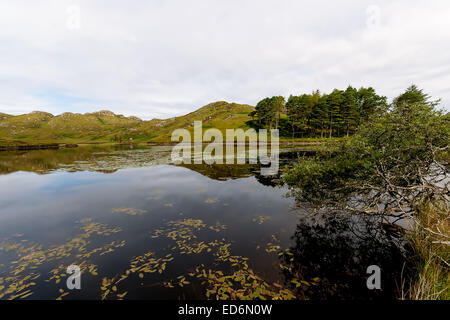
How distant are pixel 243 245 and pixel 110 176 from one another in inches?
1057

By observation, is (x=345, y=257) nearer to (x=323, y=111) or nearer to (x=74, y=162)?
(x=74, y=162)

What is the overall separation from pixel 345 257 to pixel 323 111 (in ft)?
316

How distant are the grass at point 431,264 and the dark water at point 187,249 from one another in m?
1.09

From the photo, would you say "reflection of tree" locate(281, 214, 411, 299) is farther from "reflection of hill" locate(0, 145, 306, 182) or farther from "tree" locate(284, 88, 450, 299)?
"reflection of hill" locate(0, 145, 306, 182)

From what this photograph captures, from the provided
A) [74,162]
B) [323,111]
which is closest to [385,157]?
[74,162]

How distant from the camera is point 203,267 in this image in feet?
28.5

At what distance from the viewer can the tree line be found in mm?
85375

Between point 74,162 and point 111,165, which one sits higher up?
point 74,162

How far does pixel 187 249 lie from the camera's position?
10.2 m

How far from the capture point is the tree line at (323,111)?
85.4 metres

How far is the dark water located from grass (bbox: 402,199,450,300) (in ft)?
3.57

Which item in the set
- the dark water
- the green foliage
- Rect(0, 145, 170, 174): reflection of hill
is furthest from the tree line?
the dark water
